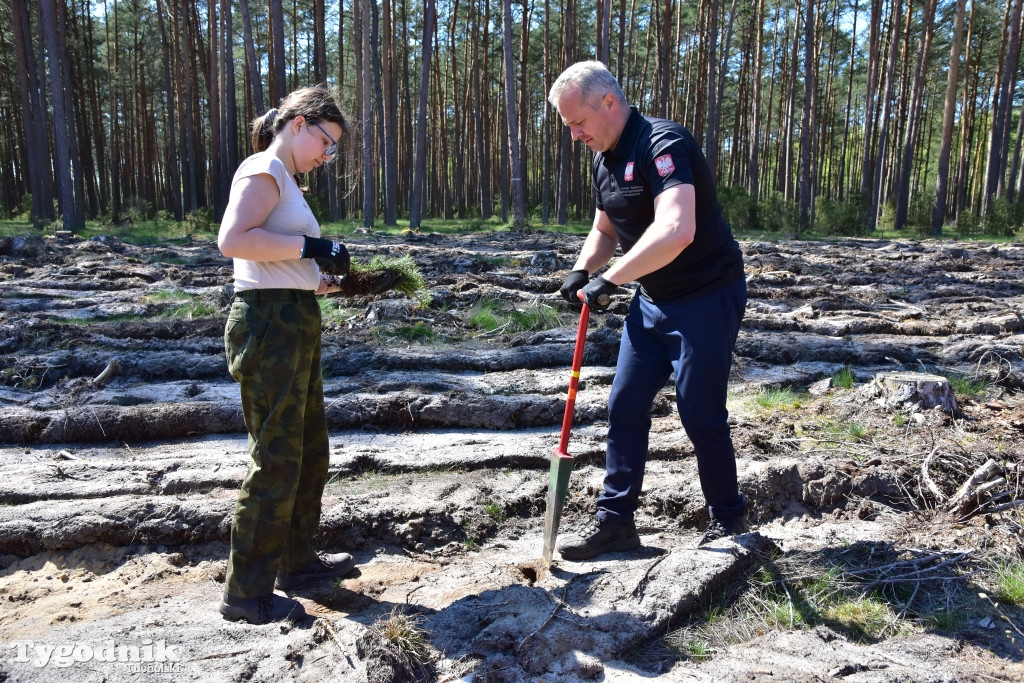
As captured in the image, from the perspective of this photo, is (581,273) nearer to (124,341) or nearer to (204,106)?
(124,341)

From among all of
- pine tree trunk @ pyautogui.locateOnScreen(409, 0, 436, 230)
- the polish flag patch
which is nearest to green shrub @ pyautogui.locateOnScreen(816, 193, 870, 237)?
pine tree trunk @ pyautogui.locateOnScreen(409, 0, 436, 230)

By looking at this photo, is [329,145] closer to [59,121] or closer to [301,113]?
[301,113]

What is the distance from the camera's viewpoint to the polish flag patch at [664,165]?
2.71 meters

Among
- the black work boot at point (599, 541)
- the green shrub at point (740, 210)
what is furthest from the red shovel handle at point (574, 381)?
the green shrub at point (740, 210)

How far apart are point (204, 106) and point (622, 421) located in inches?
1472

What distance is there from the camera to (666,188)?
8.90ft

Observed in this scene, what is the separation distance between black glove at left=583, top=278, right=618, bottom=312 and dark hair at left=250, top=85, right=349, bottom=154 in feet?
3.60

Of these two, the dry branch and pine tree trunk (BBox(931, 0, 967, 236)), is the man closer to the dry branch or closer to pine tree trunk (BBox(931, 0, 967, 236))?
the dry branch

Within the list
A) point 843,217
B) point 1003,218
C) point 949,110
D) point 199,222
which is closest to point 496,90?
point 199,222

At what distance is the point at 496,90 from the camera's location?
1448 inches

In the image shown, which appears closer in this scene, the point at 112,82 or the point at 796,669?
the point at 796,669

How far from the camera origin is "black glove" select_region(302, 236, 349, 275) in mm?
2551

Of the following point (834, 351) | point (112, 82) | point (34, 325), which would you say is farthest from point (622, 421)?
point (112, 82)

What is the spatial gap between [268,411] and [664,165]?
67.0 inches
